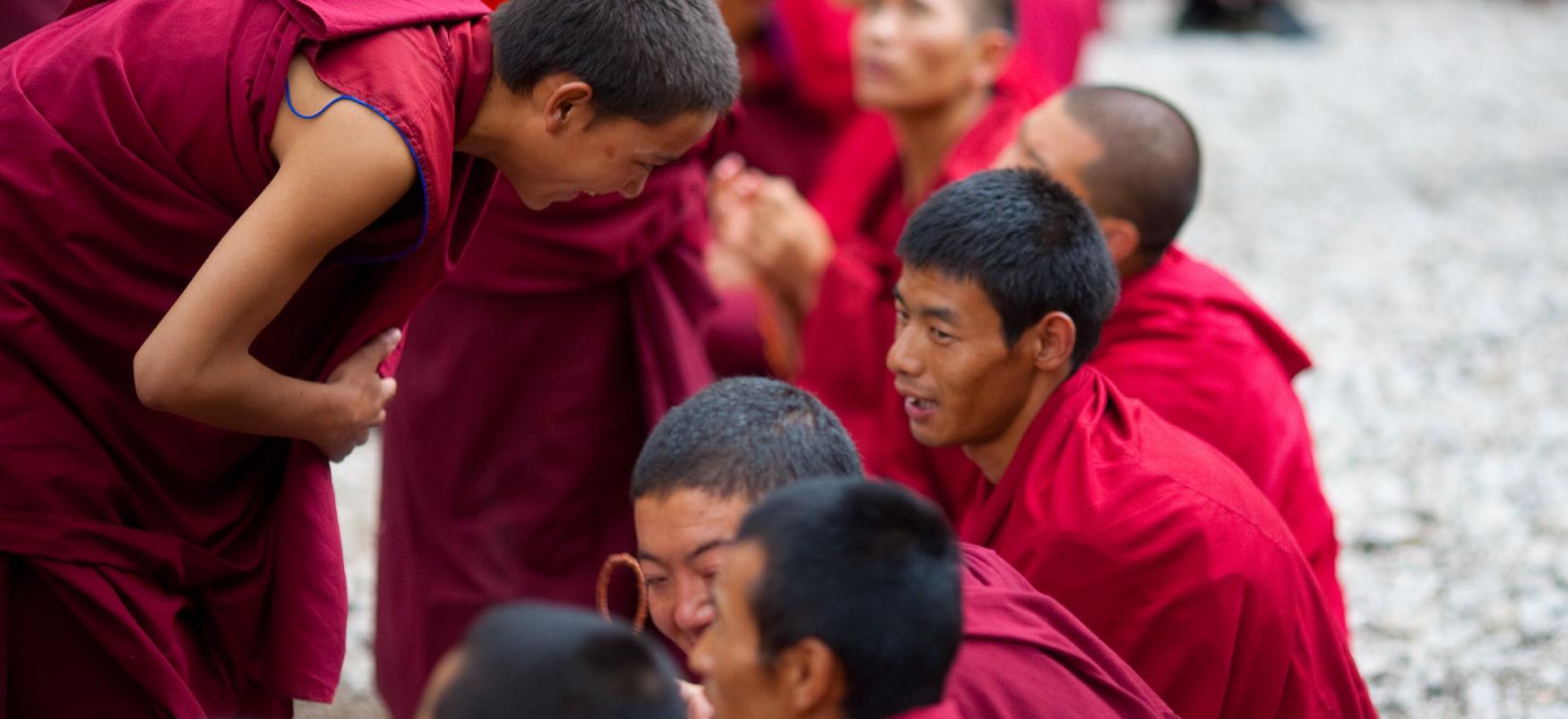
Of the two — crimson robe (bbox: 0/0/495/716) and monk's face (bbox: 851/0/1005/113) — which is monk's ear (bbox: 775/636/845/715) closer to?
crimson robe (bbox: 0/0/495/716)

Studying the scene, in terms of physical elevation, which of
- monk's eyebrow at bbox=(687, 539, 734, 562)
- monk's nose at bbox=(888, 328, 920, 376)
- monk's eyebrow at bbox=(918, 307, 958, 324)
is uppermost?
monk's eyebrow at bbox=(687, 539, 734, 562)

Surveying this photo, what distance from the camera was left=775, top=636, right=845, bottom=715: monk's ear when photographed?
57.3 inches

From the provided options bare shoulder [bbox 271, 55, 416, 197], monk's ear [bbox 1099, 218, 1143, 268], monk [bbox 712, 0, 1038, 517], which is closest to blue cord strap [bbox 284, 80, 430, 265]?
bare shoulder [bbox 271, 55, 416, 197]

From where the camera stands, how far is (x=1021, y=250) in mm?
2324

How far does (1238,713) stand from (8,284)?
1598 millimetres

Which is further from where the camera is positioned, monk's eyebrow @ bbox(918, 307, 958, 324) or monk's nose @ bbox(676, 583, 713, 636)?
monk's eyebrow @ bbox(918, 307, 958, 324)

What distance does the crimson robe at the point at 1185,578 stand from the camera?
2119 millimetres

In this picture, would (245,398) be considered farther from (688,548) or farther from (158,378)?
(688,548)

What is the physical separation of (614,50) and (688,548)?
0.60m

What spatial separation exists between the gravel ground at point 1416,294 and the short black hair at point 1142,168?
1.11 metres

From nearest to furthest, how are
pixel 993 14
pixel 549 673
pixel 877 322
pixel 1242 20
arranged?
pixel 549 673 → pixel 877 322 → pixel 993 14 → pixel 1242 20

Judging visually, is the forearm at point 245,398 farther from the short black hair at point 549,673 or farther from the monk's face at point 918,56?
the monk's face at point 918,56

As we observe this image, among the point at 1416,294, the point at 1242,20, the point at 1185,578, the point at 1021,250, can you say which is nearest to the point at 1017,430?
the point at 1021,250

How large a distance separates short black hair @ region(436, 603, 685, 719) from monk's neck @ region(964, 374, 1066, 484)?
1114 mm
